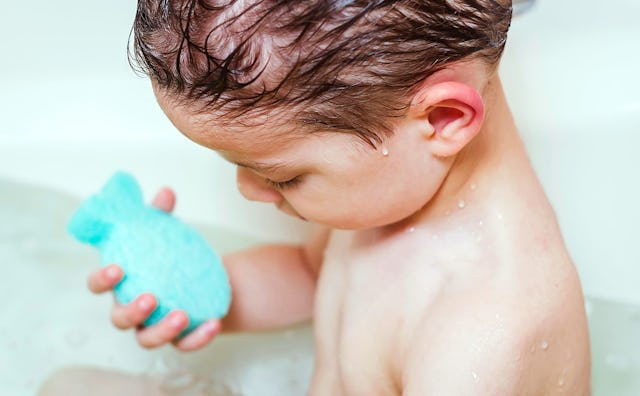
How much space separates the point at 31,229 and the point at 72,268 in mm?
97

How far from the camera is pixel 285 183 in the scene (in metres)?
0.81

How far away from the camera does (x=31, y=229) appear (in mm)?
1357

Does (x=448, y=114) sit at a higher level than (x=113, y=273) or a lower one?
higher

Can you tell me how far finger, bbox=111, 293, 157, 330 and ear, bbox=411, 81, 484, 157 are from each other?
0.35m

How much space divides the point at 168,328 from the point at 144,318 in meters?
0.03

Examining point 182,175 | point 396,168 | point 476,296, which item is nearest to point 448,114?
point 396,168

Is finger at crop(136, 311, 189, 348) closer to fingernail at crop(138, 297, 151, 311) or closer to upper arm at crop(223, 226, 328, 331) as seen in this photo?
fingernail at crop(138, 297, 151, 311)

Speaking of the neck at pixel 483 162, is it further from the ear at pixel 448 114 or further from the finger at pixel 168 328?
the finger at pixel 168 328

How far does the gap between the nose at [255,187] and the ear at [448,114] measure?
0.16 meters

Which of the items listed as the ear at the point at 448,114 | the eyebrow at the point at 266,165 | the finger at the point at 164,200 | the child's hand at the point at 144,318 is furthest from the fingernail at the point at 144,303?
A: the ear at the point at 448,114

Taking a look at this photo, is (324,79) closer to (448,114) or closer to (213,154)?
(448,114)

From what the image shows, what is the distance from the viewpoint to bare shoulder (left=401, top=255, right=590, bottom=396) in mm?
775

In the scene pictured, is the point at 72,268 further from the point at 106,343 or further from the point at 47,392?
the point at 47,392

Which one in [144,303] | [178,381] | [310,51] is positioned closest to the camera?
[310,51]
